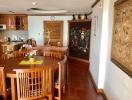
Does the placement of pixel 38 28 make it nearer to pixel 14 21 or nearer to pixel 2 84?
pixel 14 21

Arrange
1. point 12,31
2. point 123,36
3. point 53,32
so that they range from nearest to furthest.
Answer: point 123,36 → point 53,32 → point 12,31

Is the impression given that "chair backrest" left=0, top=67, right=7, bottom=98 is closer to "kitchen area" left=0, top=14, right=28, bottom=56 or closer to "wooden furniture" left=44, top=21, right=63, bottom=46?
"kitchen area" left=0, top=14, right=28, bottom=56

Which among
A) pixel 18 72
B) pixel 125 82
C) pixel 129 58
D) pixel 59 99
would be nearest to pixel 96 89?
pixel 59 99

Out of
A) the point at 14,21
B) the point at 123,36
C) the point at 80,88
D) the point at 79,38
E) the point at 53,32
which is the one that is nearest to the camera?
the point at 123,36

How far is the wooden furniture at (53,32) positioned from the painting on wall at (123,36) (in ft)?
16.0

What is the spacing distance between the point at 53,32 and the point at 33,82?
523 cm

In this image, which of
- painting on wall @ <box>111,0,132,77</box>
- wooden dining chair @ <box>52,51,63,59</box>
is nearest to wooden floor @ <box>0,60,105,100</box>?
wooden dining chair @ <box>52,51,63,59</box>

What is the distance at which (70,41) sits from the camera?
278 inches

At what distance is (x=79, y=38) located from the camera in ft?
21.8

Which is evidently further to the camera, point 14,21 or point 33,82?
point 14,21

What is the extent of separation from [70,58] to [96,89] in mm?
3647

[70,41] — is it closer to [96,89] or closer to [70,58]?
[70,58]

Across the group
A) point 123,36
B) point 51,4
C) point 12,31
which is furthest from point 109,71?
point 12,31

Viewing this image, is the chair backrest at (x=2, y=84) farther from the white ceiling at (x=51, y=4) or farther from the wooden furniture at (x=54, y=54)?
the white ceiling at (x=51, y=4)
